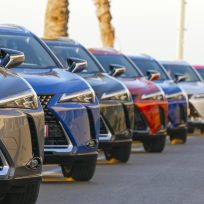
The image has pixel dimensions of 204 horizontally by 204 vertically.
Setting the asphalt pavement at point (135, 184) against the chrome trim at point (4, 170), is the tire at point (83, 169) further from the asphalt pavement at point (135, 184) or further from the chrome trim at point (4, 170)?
the chrome trim at point (4, 170)

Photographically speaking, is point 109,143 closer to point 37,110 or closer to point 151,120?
point 151,120

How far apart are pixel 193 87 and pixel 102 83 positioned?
11.0 metres

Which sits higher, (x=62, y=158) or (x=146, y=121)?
(x=62, y=158)

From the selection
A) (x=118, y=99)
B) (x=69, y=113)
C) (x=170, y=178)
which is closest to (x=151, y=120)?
(x=118, y=99)

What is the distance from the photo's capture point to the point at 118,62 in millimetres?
20062

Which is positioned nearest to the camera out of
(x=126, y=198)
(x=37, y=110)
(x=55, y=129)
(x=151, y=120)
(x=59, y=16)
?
(x=37, y=110)

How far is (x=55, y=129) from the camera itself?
11.8 m

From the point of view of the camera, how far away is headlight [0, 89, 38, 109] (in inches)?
349

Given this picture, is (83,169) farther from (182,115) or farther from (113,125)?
(182,115)

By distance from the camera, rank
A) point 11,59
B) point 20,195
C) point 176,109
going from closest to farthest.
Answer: point 20,195, point 11,59, point 176,109

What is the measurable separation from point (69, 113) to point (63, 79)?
599 millimetres

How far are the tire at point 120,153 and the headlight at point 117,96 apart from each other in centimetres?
59

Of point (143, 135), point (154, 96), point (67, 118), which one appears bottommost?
point (143, 135)

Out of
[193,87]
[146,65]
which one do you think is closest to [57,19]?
[193,87]
